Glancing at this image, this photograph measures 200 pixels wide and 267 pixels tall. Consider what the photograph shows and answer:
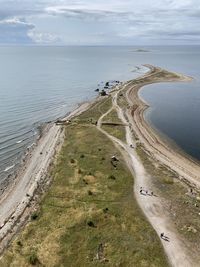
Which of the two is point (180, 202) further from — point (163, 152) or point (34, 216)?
point (163, 152)

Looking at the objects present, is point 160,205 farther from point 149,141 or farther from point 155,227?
point 149,141

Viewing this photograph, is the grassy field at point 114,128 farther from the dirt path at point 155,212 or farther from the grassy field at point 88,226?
the grassy field at point 88,226

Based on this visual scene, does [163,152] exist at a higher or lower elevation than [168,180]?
lower

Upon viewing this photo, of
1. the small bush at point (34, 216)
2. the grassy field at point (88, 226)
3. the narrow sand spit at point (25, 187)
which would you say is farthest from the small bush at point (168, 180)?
the small bush at point (34, 216)

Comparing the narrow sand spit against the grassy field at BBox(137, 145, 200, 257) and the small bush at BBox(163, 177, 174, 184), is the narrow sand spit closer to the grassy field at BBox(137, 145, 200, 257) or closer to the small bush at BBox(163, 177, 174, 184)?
the grassy field at BBox(137, 145, 200, 257)

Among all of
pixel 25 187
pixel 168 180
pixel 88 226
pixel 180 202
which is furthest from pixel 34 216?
pixel 168 180

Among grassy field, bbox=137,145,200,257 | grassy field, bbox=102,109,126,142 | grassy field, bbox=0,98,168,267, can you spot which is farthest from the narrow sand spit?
grassy field, bbox=137,145,200,257

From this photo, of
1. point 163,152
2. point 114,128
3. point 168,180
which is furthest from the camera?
point 114,128
